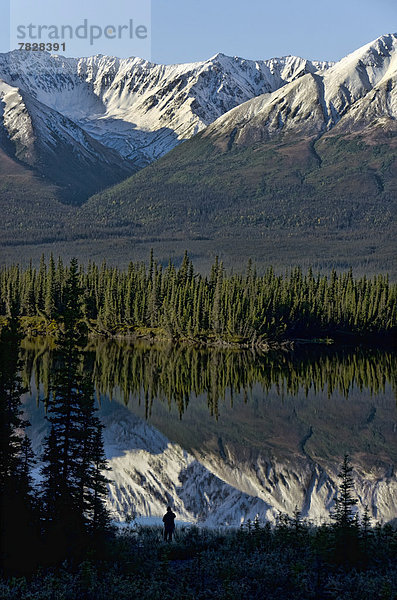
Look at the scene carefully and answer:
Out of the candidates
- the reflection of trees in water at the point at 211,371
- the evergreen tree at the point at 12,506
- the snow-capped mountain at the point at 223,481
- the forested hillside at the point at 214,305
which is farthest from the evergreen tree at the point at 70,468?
the forested hillside at the point at 214,305

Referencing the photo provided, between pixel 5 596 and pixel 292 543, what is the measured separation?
11537mm

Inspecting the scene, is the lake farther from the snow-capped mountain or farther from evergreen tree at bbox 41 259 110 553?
evergreen tree at bbox 41 259 110 553

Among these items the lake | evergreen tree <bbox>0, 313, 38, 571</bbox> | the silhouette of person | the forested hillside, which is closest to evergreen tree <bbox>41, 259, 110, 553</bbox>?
evergreen tree <bbox>0, 313, 38, 571</bbox>

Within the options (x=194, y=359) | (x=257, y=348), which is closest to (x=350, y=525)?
(x=194, y=359)

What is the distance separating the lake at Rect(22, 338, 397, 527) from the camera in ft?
149

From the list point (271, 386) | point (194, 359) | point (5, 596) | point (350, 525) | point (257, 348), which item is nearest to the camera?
point (5, 596)

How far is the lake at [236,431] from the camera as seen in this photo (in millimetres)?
45438

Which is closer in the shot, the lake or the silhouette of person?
the silhouette of person

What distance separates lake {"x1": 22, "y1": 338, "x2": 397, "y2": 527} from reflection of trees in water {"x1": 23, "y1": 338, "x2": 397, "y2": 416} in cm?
20

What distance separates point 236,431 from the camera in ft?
222

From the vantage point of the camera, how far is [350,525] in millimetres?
32062

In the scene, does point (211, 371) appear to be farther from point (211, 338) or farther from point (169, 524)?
point (169, 524)

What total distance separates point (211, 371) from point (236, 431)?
39233mm

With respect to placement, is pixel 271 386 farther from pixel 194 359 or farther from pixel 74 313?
pixel 74 313
